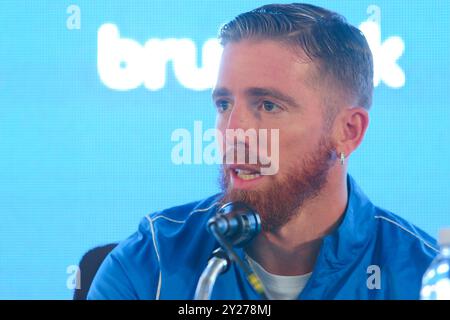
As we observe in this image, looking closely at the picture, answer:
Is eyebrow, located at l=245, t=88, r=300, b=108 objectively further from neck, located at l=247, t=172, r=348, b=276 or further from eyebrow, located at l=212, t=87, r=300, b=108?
neck, located at l=247, t=172, r=348, b=276

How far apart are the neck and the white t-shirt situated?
2 centimetres

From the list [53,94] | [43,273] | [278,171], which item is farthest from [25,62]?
[278,171]

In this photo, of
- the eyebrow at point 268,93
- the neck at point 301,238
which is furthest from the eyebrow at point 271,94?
the neck at point 301,238

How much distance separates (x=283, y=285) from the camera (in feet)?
5.61

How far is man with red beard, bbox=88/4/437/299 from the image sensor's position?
1.68m

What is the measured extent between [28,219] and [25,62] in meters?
0.39

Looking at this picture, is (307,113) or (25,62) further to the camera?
(25,62)

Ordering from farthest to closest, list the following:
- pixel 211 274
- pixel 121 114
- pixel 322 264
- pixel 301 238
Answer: pixel 121 114 → pixel 301 238 → pixel 322 264 → pixel 211 274

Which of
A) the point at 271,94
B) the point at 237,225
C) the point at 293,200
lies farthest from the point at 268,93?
the point at 237,225

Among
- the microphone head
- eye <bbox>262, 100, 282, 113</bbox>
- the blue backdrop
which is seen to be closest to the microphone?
the microphone head

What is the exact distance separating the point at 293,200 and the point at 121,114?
1.57ft

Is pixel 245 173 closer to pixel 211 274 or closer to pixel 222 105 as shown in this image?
pixel 222 105

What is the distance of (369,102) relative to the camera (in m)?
1.82
